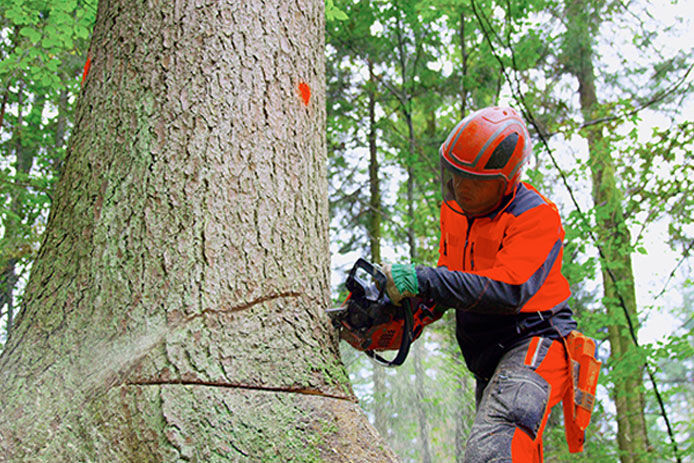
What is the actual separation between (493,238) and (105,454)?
1742 millimetres

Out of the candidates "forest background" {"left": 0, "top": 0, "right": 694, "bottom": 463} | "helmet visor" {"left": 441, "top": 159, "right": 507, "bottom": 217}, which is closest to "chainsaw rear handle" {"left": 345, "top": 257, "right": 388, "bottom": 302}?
"helmet visor" {"left": 441, "top": 159, "right": 507, "bottom": 217}

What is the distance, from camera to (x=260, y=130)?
2.03m

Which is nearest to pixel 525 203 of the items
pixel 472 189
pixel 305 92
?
pixel 472 189

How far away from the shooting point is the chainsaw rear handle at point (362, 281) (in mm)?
2082

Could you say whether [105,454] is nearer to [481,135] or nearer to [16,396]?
[16,396]

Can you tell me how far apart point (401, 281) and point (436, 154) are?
22.3ft

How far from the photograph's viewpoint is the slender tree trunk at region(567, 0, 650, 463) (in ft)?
18.8

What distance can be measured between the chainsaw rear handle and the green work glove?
0.07ft

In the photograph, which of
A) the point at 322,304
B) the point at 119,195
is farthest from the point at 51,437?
the point at 322,304

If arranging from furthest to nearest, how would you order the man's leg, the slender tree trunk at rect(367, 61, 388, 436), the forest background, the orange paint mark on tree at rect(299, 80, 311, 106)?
1. the slender tree trunk at rect(367, 61, 388, 436)
2. the forest background
3. the orange paint mark on tree at rect(299, 80, 311, 106)
4. the man's leg

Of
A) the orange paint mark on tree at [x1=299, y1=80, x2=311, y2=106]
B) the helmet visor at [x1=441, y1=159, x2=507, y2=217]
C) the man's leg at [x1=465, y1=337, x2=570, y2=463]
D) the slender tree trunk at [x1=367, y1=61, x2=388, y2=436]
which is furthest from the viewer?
the slender tree trunk at [x1=367, y1=61, x2=388, y2=436]

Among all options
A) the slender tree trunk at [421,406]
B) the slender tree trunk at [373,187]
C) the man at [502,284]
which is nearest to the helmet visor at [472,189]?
the man at [502,284]

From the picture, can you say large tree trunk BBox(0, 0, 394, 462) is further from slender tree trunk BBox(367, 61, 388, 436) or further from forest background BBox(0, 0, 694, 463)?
slender tree trunk BBox(367, 61, 388, 436)

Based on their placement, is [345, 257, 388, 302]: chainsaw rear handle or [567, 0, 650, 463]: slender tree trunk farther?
[567, 0, 650, 463]: slender tree trunk
